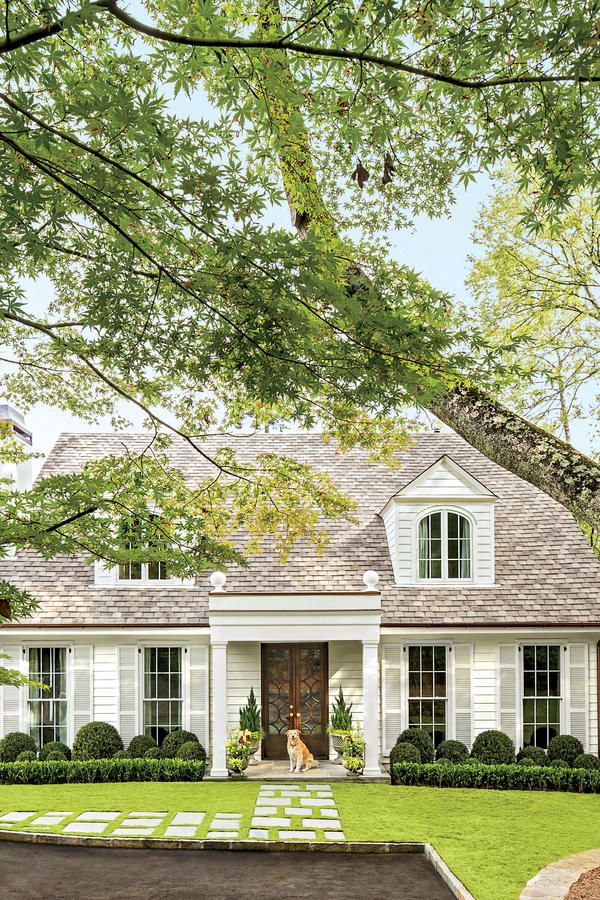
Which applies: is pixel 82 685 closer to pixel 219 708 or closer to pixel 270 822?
pixel 219 708

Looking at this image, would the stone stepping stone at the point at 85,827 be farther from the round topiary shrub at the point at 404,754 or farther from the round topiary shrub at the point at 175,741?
the round topiary shrub at the point at 404,754

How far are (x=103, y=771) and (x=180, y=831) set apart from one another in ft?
13.8

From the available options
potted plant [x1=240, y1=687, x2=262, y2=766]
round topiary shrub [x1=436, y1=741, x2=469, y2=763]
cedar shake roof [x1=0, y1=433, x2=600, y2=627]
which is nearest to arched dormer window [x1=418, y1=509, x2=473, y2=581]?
cedar shake roof [x1=0, y1=433, x2=600, y2=627]

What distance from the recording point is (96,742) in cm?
1502

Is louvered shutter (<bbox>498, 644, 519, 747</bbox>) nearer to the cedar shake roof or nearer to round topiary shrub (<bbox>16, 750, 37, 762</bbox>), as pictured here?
the cedar shake roof

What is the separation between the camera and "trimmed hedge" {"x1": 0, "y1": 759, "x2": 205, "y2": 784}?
14320mm

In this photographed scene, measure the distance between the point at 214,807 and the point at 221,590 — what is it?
14.0 feet

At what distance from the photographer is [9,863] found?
9.60 m

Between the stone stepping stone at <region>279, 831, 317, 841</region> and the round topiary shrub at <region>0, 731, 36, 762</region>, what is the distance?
6601 millimetres

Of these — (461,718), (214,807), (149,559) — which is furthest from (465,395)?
(461,718)

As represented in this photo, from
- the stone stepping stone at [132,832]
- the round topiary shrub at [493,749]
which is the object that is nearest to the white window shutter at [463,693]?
the round topiary shrub at [493,749]

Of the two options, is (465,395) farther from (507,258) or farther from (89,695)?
(89,695)

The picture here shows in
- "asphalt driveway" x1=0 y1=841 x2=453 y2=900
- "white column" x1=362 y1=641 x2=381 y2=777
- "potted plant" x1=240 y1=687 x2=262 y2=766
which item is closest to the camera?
"asphalt driveway" x1=0 y1=841 x2=453 y2=900

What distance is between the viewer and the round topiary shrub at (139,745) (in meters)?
15.0
